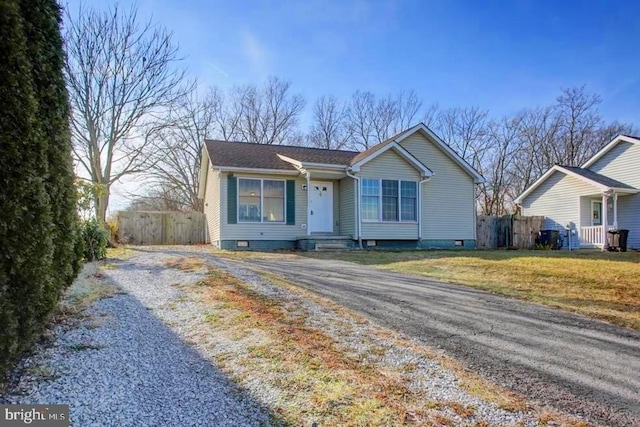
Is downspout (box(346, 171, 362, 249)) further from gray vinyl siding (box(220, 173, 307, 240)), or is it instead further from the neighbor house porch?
the neighbor house porch

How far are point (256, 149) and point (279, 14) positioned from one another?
583cm

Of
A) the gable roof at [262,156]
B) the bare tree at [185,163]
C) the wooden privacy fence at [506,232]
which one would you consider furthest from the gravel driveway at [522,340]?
the bare tree at [185,163]

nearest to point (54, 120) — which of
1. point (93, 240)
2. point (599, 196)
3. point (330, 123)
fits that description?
point (93, 240)

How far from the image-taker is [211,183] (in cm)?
1695

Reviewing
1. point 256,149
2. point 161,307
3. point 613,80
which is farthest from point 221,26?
point 613,80

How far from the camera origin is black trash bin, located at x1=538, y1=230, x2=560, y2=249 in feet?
61.1

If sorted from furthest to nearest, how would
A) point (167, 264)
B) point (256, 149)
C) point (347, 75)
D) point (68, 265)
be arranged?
1. point (347, 75)
2. point (256, 149)
3. point (167, 264)
4. point (68, 265)

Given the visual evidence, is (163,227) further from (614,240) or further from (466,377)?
(614,240)

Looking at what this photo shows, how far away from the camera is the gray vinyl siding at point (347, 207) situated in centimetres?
1488

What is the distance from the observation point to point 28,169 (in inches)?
99.5

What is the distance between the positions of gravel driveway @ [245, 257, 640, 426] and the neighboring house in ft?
→ 50.3

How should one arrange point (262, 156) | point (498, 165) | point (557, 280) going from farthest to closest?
point (498, 165) → point (262, 156) → point (557, 280)

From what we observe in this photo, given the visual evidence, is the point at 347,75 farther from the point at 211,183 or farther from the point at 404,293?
the point at 404,293

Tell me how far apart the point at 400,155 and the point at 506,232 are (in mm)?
7885
